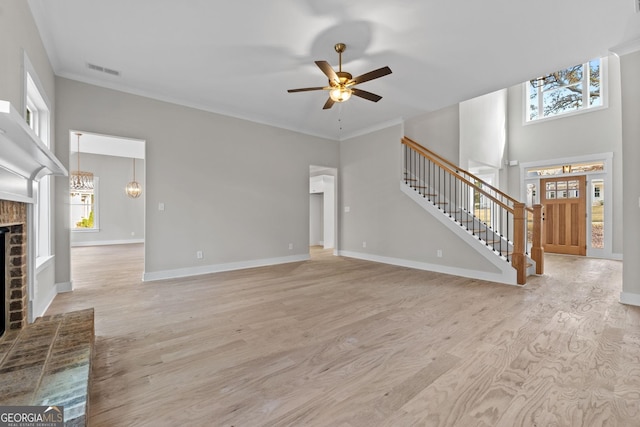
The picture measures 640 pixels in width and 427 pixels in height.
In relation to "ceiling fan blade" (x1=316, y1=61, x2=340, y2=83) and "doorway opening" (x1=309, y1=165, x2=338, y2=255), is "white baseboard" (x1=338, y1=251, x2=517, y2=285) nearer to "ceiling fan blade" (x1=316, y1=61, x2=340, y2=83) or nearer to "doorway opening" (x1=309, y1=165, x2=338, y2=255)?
"doorway opening" (x1=309, y1=165, x2=338, y2=255)

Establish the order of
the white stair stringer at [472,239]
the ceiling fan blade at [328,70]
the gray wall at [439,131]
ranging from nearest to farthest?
the ceiling fan blade at [328,70]
the white stair stringer at [472,239]
the gray wall at [439,131]

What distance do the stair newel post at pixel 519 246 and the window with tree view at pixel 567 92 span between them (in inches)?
155

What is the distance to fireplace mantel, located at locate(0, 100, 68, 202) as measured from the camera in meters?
1.35

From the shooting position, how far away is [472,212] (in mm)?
5836

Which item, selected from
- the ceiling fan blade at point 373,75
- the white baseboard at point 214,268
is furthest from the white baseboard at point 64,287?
the ceiling fan blade at point 373,75

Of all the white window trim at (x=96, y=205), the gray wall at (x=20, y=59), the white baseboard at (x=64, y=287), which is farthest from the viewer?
the white window trim at (x=96, y=205)

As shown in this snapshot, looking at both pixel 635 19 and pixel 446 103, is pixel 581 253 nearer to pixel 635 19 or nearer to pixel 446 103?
pixel 446 103

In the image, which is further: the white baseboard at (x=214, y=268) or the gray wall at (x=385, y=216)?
the gray wall at (x=385, y=216)

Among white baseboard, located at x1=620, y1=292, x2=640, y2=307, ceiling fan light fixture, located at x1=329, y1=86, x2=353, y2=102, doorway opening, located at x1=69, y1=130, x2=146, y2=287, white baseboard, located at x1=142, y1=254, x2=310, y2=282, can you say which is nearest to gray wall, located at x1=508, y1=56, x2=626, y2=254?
white baseboard, located at x1=620, y1=292, x2=640, y2=307

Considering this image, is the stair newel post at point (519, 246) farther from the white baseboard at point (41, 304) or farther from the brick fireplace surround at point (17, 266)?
the white baseboard at point (41, 304)

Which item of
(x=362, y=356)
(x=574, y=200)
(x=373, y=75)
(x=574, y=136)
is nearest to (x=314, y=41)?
(x=373, y=75)

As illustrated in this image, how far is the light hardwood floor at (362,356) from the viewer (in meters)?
1.45

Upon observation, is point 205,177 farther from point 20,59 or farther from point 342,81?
point 342,81

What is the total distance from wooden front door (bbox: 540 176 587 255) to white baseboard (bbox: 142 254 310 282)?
20.5 ft
